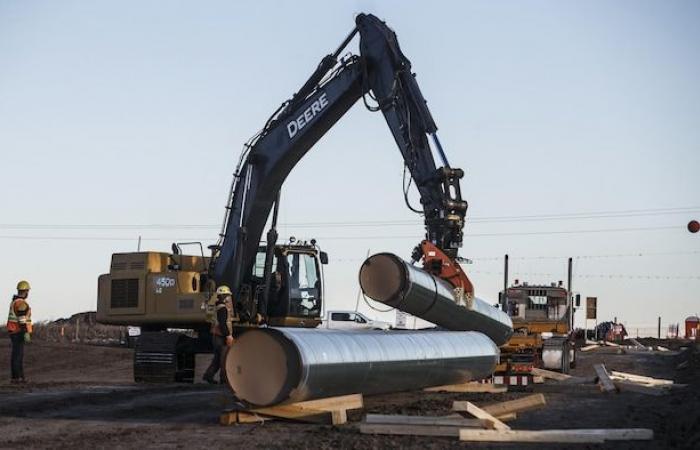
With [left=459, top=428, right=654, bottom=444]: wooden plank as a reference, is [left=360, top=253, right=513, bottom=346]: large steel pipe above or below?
above

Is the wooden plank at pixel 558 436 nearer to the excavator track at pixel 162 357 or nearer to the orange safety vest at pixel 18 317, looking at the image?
the excavator track at pixel 162 357

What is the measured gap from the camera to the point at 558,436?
1187cm

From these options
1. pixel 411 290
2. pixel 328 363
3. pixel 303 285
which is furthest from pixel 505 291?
pixel 328 363

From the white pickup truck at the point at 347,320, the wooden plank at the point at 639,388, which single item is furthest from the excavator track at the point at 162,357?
the white pickup truck at the point at 347,320

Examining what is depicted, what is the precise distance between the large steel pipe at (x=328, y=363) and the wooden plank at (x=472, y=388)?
109 cm

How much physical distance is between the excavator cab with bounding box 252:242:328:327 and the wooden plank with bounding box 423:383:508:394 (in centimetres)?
443

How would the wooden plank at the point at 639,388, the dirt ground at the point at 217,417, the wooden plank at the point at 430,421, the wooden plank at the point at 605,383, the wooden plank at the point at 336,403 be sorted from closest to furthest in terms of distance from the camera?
the dirt ground at the point at 217,417 → the wooden plank at the point at 430,421 → the wooden plank at the point at 336,403 → the wooden plank at the point at 639,388 → the wooden plank at the point at 605,383

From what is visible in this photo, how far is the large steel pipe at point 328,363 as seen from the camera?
1368 centimetres

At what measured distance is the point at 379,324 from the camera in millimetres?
49875

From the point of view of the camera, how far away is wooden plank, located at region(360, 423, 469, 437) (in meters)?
12.6

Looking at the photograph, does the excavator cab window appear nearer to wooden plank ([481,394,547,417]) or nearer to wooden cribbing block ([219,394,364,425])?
wooden plank ([481,394,547,417])

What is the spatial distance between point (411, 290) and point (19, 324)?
8402 mm

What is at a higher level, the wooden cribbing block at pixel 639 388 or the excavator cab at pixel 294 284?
the excavator cab at pixel 294 284

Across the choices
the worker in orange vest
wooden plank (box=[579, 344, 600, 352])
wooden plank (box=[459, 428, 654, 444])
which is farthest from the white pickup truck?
wooden plank (box=[459, 428, 654, 444])
